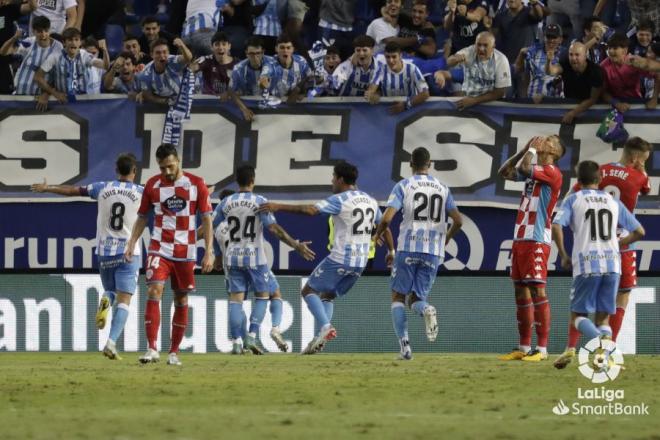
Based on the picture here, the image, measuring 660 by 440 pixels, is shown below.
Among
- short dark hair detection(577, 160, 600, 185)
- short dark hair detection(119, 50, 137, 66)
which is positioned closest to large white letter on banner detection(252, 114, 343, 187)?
short dark hair detection(119, 50, 137, 66)

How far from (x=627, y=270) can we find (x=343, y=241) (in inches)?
116

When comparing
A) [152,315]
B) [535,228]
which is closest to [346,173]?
[535,228]

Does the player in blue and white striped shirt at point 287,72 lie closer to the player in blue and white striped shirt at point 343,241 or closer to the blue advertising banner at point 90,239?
the blue advertising banner at point 90,239

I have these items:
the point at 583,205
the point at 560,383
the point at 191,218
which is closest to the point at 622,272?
the point at 583,205

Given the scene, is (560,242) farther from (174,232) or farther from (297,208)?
(174,232)

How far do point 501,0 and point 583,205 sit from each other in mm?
8435

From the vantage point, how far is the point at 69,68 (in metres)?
19.1

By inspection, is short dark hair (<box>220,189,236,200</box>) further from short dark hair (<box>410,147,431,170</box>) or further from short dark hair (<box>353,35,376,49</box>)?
short dark hair (<box>353,35,376,49</box>)

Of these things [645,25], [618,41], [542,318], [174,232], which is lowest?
[542,318]

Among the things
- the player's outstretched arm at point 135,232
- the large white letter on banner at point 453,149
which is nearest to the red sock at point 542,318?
the large white letter on banner at point 453,149

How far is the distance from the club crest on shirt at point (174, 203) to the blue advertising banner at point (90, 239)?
4.59 metres

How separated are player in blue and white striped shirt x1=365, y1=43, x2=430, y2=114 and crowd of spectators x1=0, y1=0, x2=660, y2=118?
12 mm

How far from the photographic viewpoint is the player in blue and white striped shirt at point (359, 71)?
18.7 meters

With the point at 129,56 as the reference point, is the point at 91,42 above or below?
above
